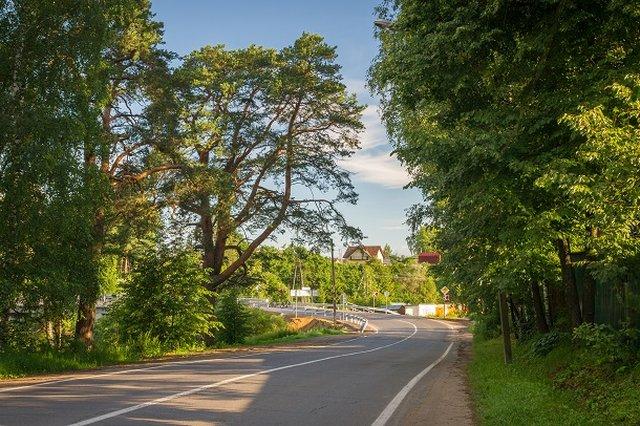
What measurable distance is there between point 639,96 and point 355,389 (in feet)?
23.6

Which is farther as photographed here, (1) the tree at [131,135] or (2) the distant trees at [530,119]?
(1) the tree at [131,135]

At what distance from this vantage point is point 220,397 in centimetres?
1005

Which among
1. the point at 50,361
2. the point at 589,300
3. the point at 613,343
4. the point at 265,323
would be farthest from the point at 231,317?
the point at 613,343

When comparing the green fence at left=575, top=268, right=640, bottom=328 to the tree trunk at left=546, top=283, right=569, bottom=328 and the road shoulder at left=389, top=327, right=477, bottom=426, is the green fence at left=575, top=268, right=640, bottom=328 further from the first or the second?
the road shoulder at left=389, top=327, right=477, bottom=426

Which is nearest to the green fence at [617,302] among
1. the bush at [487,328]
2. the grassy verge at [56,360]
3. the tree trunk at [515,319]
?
the tree trunk at [515,319]

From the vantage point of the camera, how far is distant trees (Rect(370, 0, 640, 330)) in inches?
350

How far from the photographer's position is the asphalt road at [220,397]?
8102 millimetres

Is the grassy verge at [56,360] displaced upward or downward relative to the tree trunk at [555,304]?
downward

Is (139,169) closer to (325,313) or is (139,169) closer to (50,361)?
(50,361)

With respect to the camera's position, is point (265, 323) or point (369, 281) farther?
point (369, 281)

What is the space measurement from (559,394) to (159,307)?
16812 millimetres

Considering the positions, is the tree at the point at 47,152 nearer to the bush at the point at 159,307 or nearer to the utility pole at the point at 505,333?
the bush at the point at 159,307

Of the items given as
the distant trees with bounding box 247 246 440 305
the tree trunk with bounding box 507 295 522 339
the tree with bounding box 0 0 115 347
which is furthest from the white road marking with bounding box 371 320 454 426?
the distant trees with bounding box 247 246 440 305

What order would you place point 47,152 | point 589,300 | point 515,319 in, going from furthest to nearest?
point 515,319 → point 47,152 → point 589,300
